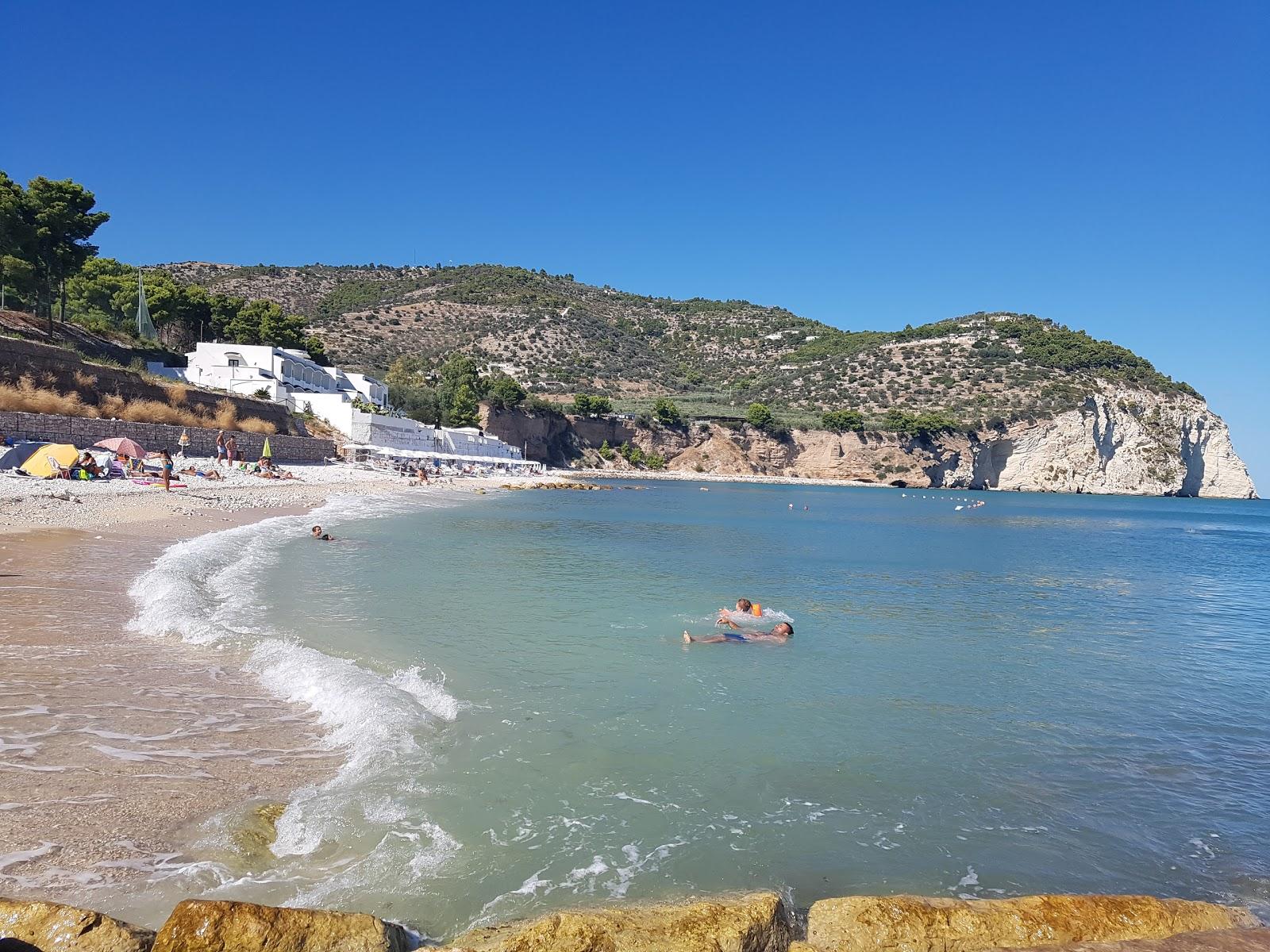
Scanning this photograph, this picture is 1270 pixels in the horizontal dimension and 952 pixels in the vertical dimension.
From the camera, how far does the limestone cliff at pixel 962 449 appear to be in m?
86.8

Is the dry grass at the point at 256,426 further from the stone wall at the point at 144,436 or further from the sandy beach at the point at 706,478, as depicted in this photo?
the sandy beach at the point at 706,478

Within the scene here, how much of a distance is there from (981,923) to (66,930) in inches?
171

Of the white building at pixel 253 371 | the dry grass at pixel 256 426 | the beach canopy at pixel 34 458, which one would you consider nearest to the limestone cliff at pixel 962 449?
the white building at pixel 253 371

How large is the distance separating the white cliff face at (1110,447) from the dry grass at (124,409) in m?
80.6

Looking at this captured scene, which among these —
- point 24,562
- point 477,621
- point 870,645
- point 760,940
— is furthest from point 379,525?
point 760,940

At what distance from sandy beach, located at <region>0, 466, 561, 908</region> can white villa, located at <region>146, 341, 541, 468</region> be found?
37.5m

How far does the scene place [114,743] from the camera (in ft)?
18.9

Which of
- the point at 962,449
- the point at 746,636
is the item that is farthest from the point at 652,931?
the point at 962,449

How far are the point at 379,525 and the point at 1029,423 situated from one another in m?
83.1

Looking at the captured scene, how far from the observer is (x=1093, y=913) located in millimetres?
4020

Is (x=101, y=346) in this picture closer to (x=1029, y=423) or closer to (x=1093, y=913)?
(x=1093, y=913)

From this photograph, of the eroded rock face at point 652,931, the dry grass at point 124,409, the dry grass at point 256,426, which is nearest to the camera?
Result: the eroded rock face at point 652,931

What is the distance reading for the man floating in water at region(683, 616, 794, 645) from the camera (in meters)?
11.2

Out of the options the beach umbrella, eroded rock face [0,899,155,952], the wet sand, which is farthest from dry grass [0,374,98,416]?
eroded rock face [0,899,155,952]
